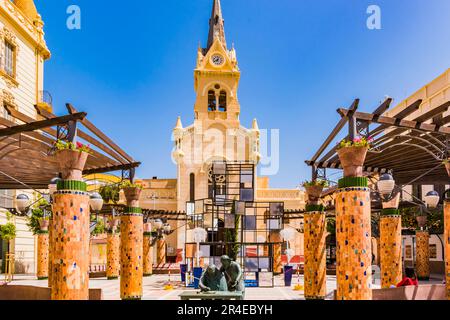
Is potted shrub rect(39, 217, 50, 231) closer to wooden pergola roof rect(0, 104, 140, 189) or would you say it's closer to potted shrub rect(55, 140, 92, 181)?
wooden pergola roof rect(0, 104, 140, 189)

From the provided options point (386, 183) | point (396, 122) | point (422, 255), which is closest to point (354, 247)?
point (386, 183)

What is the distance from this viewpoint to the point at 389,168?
1886cm

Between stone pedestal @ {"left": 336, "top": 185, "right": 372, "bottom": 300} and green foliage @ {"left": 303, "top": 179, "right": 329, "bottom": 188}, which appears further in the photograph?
green foliage @ {"left": 303, "top": 179, "right": 329, "bottom": 188}

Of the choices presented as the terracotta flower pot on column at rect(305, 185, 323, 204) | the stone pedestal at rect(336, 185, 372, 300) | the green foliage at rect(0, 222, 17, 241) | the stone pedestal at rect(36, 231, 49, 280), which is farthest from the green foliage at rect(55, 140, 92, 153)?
the stone pedestal at rect(36, 231, 49, 280)

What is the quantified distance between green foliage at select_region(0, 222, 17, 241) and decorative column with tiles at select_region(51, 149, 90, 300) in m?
19.6

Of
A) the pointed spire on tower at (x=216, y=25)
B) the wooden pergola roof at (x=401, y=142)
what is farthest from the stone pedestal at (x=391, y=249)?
the pointed spire on tower at (x=216, y=25)

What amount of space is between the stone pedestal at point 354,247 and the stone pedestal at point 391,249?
6883 millimetres

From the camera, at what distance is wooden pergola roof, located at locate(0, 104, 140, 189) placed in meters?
11.2

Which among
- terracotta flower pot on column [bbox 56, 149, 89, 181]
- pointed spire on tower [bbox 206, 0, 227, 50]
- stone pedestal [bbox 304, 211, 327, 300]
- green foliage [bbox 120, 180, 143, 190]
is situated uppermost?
pointed spire on tower [bbox 206, 0, 227, 50]

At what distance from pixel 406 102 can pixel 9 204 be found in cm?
2472

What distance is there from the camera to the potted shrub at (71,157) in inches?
437

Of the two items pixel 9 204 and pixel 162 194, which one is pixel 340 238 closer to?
pixel 9 204

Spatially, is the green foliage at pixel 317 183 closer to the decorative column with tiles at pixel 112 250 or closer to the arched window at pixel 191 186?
the decorative column with tiles at pixel 112 250
